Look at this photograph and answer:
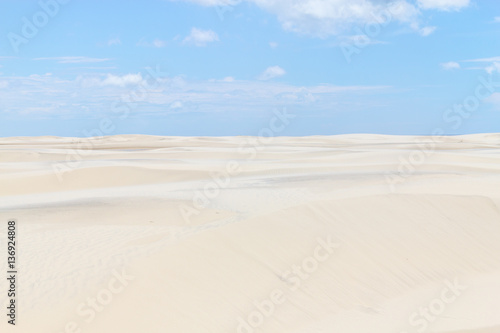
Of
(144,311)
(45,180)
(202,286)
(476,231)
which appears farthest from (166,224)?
(45,180)

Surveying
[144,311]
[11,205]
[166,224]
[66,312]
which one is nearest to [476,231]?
[166,224]

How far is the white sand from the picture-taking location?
24.0ft

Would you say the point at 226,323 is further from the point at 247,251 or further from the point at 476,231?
the point at 476,231

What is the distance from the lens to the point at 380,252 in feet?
33.4

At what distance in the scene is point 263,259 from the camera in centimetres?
912

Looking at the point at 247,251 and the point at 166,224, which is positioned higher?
the point at 166,224

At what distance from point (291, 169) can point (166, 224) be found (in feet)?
34.2

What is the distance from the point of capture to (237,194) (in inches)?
545

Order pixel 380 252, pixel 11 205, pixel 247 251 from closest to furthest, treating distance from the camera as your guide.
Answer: pixel 247 251, pixel 380 252, pixel 11 205

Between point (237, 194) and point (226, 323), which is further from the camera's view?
point (237, 194)

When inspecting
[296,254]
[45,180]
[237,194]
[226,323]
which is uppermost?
[45,180]

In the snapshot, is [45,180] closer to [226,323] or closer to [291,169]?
[291,169]

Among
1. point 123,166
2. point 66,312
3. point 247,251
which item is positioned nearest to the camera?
point 66,312

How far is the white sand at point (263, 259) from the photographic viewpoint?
24.0 feet
